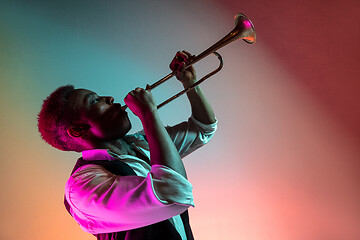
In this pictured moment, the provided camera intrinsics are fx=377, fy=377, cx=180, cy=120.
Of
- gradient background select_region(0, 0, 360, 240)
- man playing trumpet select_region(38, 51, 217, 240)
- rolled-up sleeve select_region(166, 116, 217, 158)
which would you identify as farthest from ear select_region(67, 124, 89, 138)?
gradient background select_region(0, 0, 360, 240)

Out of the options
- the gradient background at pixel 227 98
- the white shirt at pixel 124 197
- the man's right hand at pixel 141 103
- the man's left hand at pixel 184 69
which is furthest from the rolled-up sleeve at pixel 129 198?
the gradient background at pixel 227 98

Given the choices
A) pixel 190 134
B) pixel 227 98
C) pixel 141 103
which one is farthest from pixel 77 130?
pixel 227 98

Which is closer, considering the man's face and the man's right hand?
the man's right hand

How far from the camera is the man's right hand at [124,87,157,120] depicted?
102cm

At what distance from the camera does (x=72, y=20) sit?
228 cm

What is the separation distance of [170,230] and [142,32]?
164cm

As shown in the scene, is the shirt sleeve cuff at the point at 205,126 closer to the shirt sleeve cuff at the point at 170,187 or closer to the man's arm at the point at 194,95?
the man's arm at the point at 194,95

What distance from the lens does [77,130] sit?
1157mm

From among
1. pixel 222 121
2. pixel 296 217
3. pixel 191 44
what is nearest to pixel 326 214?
pixel 296 217

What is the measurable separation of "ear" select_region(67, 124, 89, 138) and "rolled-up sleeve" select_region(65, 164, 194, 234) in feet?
0.67

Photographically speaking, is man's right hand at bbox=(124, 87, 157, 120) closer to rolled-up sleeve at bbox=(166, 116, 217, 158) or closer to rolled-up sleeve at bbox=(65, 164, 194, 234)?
rolled-up sleeve at bbox=(65, 164, 194, 234)

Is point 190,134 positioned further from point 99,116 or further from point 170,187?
point 170,187

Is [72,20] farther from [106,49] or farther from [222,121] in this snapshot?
[222,121]

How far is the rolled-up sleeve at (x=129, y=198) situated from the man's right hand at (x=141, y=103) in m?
0.17
